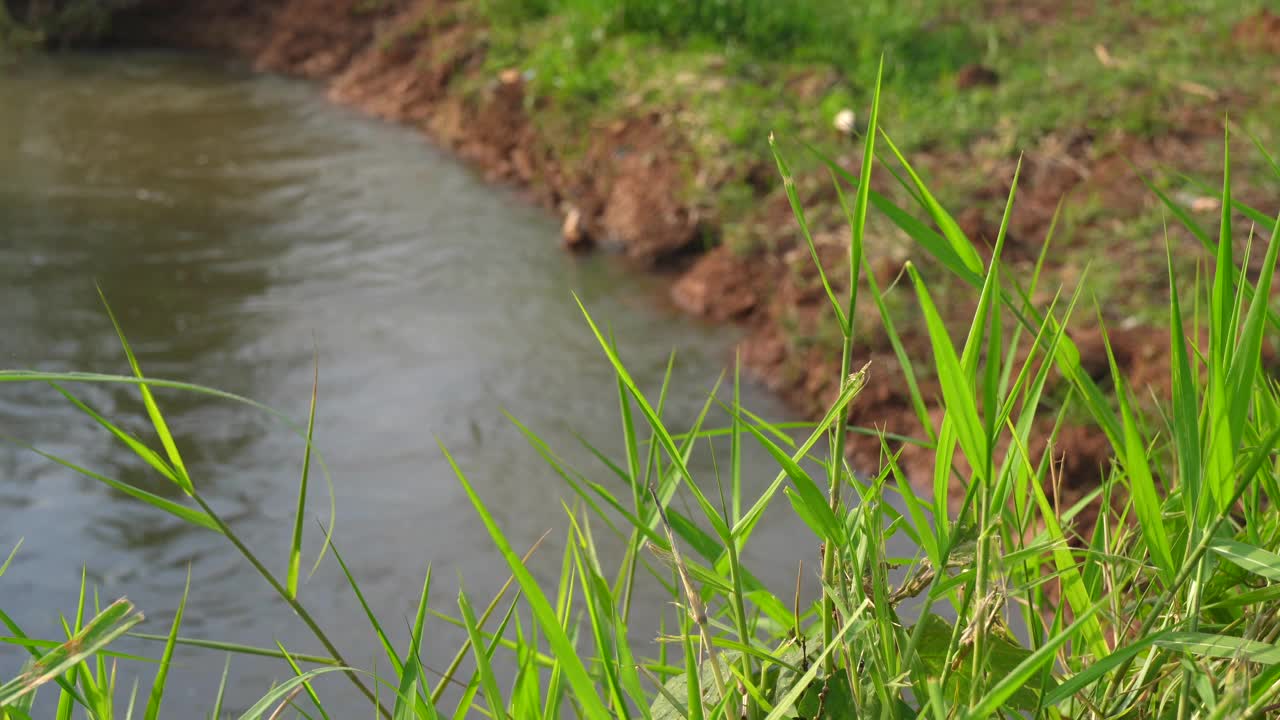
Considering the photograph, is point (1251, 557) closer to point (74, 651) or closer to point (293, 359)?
→ point (74, 651)

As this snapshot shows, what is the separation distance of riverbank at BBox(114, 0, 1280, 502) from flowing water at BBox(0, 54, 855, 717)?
0.77 ft

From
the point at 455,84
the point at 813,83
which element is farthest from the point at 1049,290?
the point at 455,84

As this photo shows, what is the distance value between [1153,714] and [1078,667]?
0.24ft

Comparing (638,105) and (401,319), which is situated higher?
(638,105)

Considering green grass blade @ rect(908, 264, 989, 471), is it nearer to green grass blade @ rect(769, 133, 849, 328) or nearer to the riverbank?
green grass blade @ rect(769, 133, 849, 328)

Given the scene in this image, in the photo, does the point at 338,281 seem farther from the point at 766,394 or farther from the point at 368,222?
the point at 766,394

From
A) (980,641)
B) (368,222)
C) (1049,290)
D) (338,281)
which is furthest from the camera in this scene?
(368,222)

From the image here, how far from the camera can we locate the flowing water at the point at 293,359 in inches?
111

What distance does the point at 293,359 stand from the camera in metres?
3.89

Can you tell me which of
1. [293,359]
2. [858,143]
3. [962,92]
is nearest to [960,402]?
[293,359]

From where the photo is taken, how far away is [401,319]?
13.6 feet

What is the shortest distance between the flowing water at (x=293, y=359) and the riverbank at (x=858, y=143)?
→ 234mm

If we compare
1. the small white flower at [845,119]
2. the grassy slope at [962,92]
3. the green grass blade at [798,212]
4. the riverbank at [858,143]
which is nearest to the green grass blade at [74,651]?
the green grass blade at [798,212]

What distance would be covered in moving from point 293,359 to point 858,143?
240 centimetres
